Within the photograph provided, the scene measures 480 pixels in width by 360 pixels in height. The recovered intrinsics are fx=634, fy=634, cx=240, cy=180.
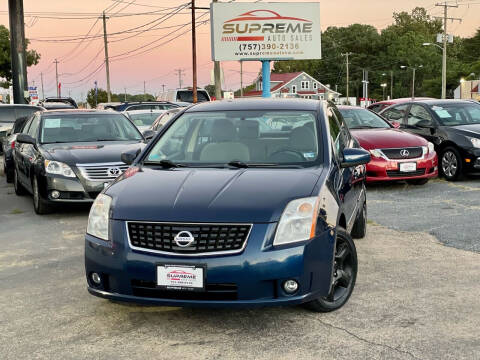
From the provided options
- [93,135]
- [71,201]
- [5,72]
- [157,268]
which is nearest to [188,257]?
[157,268]

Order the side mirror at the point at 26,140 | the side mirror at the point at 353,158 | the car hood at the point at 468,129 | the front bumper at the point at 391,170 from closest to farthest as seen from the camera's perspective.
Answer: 1. the side mirror at the point at 353,158
2. the side mirror at the point at 26,140
3. the front bumper at the point at 391,170
4. the car hood at the point at 468,129

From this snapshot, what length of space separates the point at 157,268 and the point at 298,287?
34.8 inches

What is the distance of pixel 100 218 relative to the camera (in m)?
4.30

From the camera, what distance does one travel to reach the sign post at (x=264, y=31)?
1309 inches

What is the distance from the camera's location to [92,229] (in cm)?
433

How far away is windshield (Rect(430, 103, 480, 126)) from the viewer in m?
12.2

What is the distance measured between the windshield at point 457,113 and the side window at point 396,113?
0.80 metres

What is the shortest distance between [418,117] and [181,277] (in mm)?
9856

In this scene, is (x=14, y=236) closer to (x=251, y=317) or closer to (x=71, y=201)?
(x=71, y=201)

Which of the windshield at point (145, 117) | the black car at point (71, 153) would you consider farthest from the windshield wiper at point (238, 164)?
the windshield at point (145, 117)

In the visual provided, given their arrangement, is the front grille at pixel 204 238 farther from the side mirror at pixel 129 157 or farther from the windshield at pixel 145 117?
the windshield at pixel 145 117

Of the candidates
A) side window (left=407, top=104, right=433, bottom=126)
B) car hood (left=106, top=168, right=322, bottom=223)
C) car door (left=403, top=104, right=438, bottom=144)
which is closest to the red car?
car door (left=403, top=104, right=438, bottom=144)

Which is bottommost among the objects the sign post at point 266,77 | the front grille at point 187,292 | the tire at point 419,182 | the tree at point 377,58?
the tire at point 419,182

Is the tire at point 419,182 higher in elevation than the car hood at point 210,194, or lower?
lower
